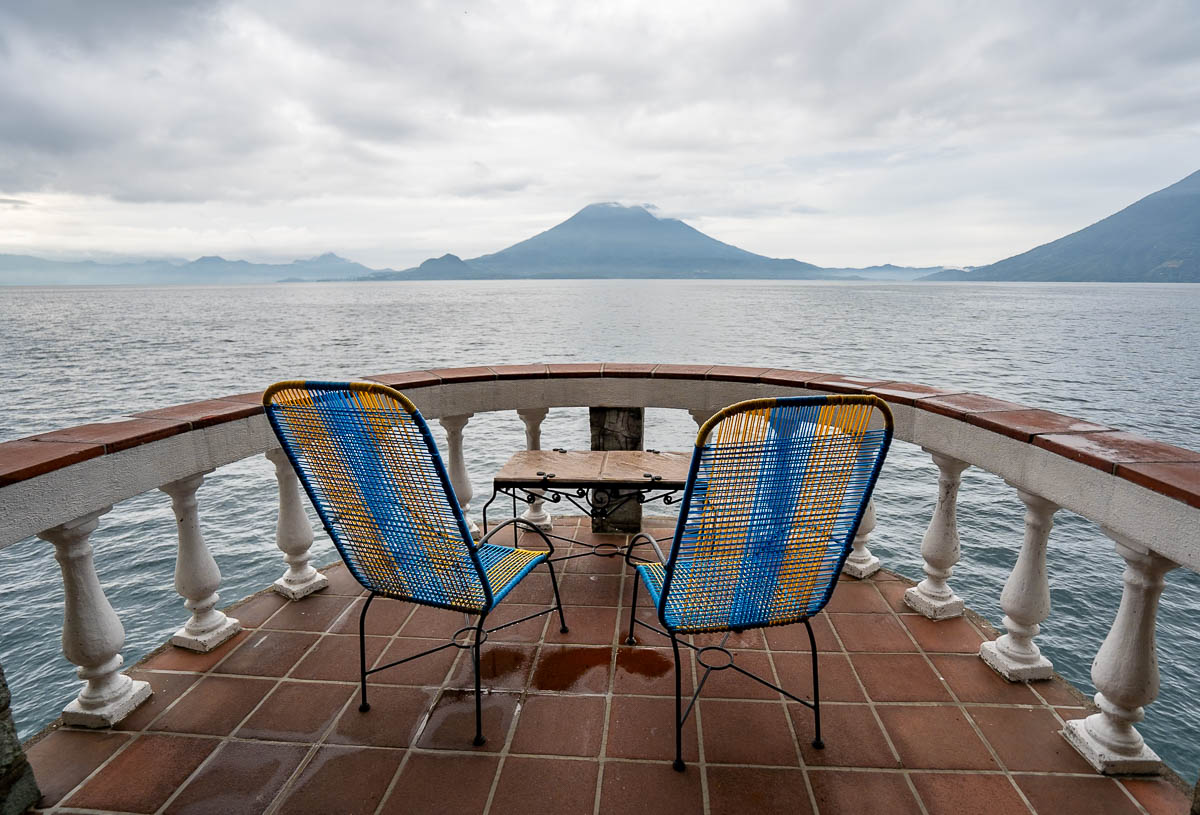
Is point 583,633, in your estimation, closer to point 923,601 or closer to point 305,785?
point 305,785

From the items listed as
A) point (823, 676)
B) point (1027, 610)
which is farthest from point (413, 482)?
point (1027, 610)

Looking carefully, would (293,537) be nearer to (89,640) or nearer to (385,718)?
(89,640)

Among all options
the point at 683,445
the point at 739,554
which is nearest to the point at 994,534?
the point at 683,445

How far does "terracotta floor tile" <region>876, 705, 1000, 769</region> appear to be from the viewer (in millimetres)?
2211

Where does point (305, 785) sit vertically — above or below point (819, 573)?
below

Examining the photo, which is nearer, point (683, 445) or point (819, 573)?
point (819, 573)

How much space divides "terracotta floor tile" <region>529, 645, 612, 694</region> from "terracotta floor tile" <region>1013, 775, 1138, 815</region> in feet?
5.31

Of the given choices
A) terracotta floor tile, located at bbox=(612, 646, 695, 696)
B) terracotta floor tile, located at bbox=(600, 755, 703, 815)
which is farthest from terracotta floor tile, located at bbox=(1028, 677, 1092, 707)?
terracotta floor tile, located at bbox=(600, 755, 703, 815)

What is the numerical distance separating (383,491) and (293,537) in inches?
69.0

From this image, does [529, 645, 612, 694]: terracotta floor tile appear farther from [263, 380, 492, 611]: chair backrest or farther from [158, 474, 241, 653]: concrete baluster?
[158, 474, 241, 653]: concrete baluster

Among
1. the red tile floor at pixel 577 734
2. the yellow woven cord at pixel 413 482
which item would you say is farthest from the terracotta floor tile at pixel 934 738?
the yellow woven cord at pixel 413 482

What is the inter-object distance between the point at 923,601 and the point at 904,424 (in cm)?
100

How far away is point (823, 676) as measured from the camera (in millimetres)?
2727

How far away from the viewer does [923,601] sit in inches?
128
